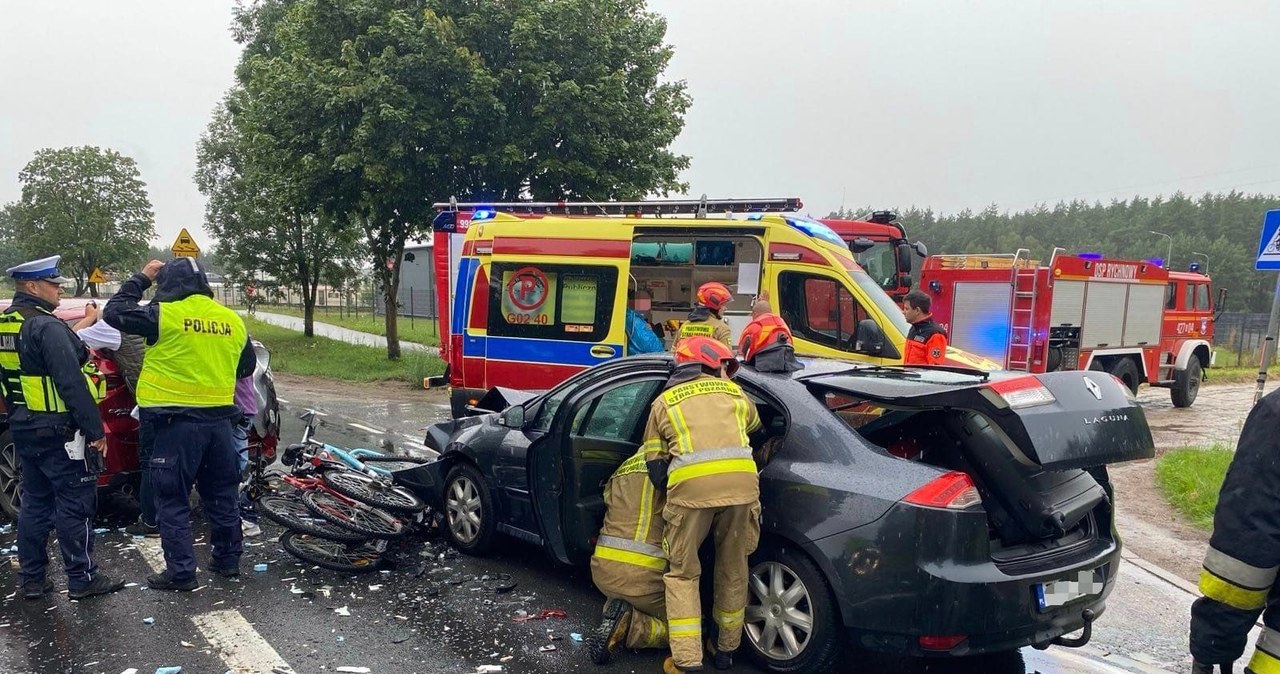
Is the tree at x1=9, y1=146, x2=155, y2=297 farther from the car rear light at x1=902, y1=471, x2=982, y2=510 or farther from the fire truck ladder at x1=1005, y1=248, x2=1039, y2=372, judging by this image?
the car rear light at x1=902, y1=471, x2=982, y2=510

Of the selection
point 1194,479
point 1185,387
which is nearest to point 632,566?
point 1194,479

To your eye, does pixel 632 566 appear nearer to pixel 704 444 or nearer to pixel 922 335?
pixel 704 444

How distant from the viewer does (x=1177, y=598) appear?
5.05 m

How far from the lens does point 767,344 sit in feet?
16.9

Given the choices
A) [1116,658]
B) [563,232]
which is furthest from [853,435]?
[563,232]

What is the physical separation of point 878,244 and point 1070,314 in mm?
3518

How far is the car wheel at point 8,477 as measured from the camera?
226 inches

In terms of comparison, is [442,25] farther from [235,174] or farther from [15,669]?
[235,174]

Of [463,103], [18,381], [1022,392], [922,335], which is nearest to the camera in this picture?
[1022,392]

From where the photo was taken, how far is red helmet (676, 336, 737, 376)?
3.68 m

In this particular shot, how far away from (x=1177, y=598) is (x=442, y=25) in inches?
516

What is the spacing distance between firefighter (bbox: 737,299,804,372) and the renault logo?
1.28 meters

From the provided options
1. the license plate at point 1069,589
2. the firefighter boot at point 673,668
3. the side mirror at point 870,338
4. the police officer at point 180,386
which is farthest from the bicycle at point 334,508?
the side mirror at point 870,338

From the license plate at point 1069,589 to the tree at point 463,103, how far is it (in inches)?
479
